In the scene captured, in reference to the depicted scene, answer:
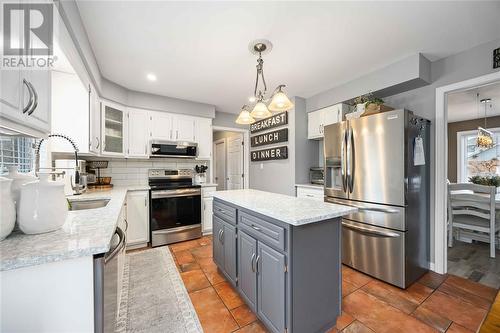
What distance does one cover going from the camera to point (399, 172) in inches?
80.0

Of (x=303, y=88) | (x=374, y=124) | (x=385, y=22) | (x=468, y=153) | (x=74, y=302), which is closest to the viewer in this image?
(x=74, y=302)

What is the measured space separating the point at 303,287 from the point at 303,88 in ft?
9.30

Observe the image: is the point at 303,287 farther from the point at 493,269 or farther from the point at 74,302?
the point at 493,269

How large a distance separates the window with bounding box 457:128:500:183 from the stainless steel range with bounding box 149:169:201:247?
6.43m

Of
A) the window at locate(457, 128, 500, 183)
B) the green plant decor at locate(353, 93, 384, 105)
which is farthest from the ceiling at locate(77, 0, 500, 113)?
the window at locate(457, 128, 500, 183)

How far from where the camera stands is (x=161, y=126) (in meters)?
3.54

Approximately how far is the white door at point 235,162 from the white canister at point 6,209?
13.2 ft

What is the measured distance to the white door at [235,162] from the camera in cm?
488

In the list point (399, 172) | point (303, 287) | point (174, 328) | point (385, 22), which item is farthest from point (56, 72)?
point (399, 172)

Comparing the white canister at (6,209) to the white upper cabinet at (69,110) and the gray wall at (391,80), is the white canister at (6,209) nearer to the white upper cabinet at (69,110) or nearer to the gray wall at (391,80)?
the white upper cabinet at (69,110)

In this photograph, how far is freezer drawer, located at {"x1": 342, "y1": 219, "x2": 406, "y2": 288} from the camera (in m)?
2.04

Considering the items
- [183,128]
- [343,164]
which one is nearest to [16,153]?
[183,128]

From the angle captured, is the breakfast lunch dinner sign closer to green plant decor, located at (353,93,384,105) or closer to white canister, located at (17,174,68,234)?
green plant decor, located at (353,93,384,105)

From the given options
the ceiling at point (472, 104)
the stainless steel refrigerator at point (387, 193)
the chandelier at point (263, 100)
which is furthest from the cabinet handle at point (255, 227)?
the ceiling at point (472, 104)
